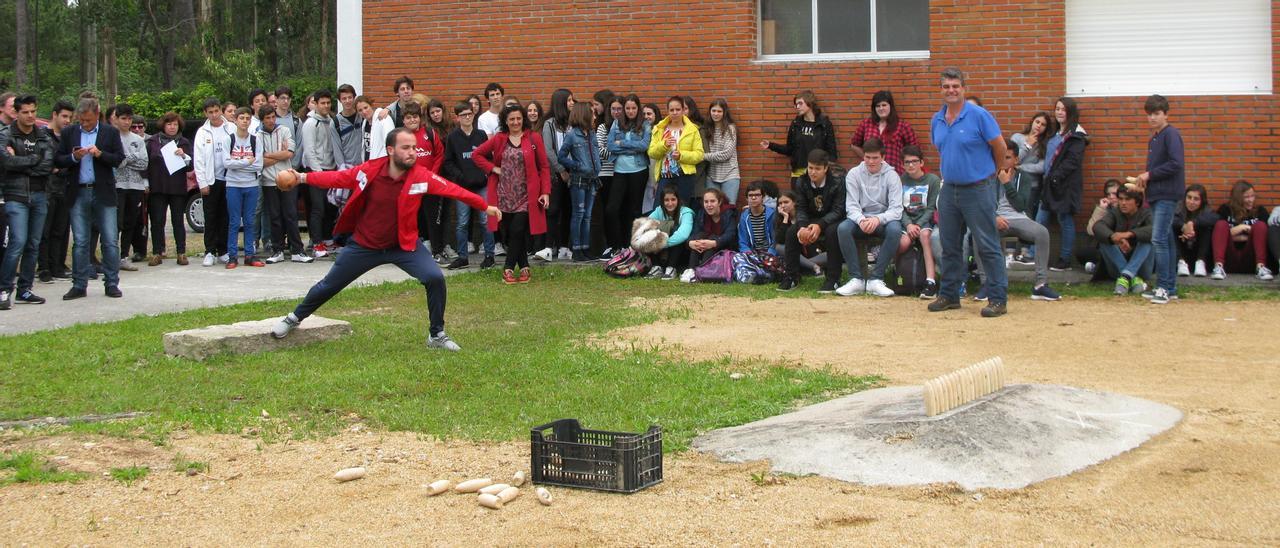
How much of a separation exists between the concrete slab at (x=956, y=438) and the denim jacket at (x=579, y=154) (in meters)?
9.09

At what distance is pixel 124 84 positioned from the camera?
162 ft

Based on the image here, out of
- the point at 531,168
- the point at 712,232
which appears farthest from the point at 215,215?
the point at 712,232

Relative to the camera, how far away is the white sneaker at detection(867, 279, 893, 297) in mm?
13859

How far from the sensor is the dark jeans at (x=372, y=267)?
10.4 metres

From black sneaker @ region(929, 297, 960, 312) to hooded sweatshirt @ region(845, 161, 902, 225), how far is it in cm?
161

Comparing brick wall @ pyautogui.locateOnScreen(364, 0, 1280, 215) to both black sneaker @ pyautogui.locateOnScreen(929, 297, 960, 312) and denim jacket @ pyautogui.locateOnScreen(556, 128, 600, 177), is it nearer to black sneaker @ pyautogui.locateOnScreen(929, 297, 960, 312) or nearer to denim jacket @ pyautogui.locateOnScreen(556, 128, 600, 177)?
denim jacket @ pyautogui.locateOnScreen(556, 128, 600, 177)

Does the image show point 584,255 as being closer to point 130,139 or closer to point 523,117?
point 523,117

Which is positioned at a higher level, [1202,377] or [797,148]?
[797,148]

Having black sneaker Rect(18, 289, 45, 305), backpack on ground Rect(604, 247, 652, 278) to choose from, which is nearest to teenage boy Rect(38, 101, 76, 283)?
black sneaker Rect(18, 289, 45, 305)

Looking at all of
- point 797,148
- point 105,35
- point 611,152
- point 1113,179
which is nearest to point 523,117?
point 611,152

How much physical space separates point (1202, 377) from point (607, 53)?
1032 centimetres

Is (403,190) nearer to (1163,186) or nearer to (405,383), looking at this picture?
(405,383)

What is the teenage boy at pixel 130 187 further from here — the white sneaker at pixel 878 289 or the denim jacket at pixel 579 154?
the white sneaker at pixel 878 289

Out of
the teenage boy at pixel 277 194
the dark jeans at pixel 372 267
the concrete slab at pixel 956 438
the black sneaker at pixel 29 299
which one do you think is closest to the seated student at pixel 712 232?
the dark jeans at pixel 372 267
